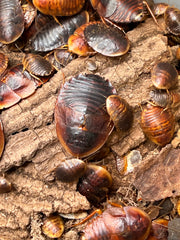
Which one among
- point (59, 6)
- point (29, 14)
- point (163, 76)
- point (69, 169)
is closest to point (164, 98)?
point (163, 76)

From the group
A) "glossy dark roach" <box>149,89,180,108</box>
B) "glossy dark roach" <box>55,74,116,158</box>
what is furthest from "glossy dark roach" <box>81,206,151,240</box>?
"glossy dark roach" <box>149,89,180,108</box>

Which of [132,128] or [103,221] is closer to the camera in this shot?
[103,221]

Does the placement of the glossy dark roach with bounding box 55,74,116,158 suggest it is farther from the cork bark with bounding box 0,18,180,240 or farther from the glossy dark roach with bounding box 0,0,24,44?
the glossy dark roach with bounding box 0,0,24,44

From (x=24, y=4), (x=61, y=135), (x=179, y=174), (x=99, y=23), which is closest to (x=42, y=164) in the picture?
(x=61, y=135)

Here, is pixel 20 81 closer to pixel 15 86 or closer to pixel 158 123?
pixel 15 86

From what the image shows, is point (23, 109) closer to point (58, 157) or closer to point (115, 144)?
point (58, 157)

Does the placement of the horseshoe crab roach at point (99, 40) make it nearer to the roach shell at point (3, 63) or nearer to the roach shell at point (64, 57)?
the roach shell at point (64, 57)
